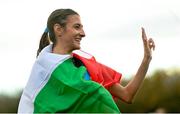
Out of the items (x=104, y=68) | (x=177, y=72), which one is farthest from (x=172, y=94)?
(x=104, y=68)

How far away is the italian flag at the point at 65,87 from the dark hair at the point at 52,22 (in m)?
0.12

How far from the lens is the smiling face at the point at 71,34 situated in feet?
17.0

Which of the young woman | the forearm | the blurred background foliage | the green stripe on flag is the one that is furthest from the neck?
the blurred background foliage

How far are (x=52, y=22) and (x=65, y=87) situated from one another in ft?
1.68

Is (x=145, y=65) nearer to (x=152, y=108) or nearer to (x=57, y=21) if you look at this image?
(x=57, y=21)

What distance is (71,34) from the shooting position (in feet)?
17.1

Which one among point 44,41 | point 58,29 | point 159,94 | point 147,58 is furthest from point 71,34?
point 159,94

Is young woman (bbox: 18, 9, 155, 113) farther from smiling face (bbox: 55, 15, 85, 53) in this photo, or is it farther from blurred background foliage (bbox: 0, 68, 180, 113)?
blurred background foliage (bbox: 0, 68, 180, 113)

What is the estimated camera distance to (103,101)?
5172 millimetres

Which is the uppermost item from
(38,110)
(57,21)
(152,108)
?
(57,21)

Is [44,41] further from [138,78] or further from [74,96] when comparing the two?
[138,78]

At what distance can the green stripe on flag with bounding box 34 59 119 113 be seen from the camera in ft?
16.9

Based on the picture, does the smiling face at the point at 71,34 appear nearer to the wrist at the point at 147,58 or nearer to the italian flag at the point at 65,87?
the italian flag at the point at 65,87

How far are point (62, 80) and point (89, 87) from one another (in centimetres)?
19
